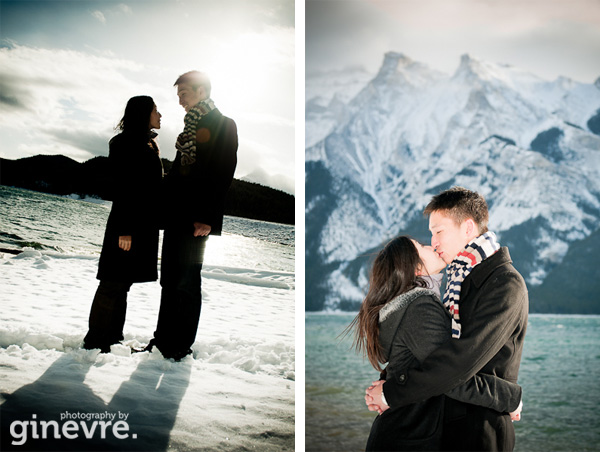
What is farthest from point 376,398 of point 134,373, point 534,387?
point 534,387

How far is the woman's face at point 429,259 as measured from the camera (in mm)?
1433

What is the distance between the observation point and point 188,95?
2.62 m

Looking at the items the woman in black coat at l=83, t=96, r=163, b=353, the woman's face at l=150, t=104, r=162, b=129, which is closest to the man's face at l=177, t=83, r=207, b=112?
the woman's face at l=150, t=104, r=162, b=129

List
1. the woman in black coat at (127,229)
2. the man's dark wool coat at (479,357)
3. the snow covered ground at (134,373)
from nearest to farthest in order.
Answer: the man's dark wool coat at (479,357) < the snow covered ground at (134,373) < the woman in black coat at (127,229)

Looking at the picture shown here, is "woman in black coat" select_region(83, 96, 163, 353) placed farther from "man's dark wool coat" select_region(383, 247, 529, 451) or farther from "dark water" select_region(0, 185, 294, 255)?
"man's dark wool coat" select_region(383, 247, 529, 451)

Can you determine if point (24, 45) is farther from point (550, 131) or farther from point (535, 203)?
point (550, 131)

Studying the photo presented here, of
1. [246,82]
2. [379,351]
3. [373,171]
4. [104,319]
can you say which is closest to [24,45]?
[246,82]

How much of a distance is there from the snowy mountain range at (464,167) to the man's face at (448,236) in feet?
57.5

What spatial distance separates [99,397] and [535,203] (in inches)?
899

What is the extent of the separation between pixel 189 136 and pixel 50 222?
0.79 meters

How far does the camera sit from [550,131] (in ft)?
76.3

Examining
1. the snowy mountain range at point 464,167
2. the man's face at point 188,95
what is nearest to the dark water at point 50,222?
the man's face at point 188,95

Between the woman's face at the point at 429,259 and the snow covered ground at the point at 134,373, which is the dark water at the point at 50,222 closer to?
the snow covered ground at the point at 134,373

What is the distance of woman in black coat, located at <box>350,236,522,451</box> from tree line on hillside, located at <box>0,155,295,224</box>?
140 cm
